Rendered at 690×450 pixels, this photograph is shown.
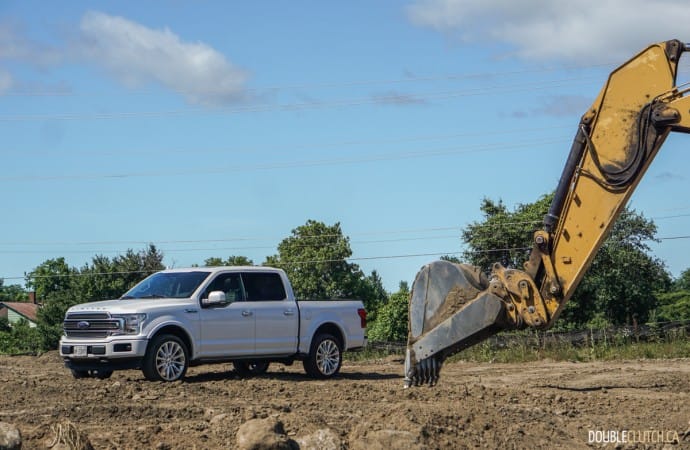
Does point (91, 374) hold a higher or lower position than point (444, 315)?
lower

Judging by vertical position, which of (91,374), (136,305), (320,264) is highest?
(320,264)

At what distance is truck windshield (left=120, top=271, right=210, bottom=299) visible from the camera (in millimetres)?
17719

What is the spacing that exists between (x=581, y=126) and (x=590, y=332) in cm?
1543

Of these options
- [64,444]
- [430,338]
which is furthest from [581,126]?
[64,444]

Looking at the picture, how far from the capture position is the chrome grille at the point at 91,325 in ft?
54.6

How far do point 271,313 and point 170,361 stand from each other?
2236mm

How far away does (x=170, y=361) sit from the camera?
1694 cm

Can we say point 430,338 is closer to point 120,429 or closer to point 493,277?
point 493,277

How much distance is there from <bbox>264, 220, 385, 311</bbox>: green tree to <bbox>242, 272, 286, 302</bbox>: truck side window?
5112 centimetres

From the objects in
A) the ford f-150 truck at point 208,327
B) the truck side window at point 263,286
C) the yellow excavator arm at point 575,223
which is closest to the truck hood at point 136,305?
the ford f-150 truck at point 208,327

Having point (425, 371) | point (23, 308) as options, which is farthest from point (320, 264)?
point (425, 371)

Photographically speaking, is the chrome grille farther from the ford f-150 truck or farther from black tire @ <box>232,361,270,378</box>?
black tire @ <box>232,361,270,378</box>

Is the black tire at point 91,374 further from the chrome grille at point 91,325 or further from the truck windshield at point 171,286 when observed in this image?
the truck windshield at point 171,286

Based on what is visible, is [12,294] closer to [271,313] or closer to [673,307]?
[673,307]
